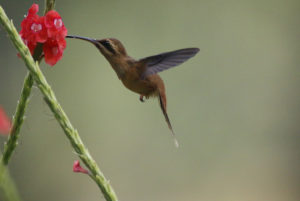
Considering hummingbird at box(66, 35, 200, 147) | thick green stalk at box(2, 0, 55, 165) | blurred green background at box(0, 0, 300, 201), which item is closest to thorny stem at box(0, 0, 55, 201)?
thick green stalk at box(2, 0, 55, 165)

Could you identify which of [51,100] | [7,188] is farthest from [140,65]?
[7,188]

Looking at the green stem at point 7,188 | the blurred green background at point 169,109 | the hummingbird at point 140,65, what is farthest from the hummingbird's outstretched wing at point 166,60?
the blurred green background at point 169,109

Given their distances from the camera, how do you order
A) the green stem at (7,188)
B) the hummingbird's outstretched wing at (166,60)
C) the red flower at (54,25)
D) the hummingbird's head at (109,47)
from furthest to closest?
the hummingbird's head at (109,47)
the hummingbird's outstretched wing at (166,60)
the red flower at (54,25)
the green stem at (7,188)

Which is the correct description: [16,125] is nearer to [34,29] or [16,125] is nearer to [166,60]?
[34,29]

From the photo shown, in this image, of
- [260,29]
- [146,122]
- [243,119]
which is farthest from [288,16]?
[146,122]

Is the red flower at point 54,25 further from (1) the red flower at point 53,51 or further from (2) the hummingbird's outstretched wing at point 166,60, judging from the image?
(2) the hummingbird's outstretched wing at point 166,60

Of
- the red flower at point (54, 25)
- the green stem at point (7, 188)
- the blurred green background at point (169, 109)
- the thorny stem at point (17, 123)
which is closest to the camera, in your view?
the green stem at point (7, 188)

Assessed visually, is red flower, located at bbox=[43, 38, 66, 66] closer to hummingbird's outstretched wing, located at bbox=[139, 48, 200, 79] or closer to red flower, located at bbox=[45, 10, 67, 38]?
red flower, located at bbox=[45, 10, 67, 38]

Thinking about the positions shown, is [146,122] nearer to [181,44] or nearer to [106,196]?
[181,44]
